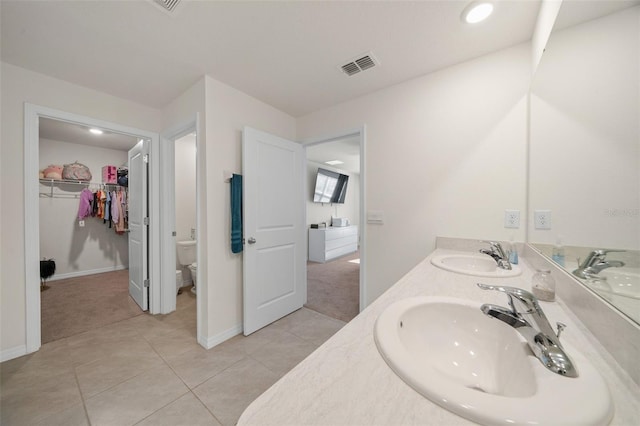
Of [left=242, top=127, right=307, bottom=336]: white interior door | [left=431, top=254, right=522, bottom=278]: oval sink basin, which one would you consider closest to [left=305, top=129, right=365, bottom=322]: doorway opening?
[left=242, top=127, right=307, bottom=336]: white interior door

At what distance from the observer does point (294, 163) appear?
261 cm

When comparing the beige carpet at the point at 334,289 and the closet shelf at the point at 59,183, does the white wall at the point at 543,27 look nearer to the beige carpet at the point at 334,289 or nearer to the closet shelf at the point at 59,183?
the beige carpet at the point at 334,289

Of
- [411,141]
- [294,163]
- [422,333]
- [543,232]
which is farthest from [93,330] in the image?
[543,232]

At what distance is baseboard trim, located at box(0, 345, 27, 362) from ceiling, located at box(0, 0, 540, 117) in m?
2.21

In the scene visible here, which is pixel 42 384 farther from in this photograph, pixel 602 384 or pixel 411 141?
pixel 411 141

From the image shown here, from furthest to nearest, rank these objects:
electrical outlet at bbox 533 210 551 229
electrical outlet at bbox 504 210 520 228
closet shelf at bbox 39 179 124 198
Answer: closet shelf at bbox 39 179 124 198, electrical outlet at bbox 504 210 520 228, electrical outlet at bbox 533 210 551 229

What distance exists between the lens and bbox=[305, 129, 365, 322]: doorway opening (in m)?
2.83

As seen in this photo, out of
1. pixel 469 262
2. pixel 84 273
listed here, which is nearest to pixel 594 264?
pixel 469 262

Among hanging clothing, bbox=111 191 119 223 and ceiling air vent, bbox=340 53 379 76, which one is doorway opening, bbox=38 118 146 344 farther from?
ceiling air vent, bbox=340 53 379 76

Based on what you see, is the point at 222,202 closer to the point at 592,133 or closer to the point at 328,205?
the point at 592,133

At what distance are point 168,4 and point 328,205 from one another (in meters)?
5.13

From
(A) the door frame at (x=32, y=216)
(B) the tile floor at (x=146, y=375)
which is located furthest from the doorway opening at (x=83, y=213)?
(B) the tile floor at (x=146, y=375)

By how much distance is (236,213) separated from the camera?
2.04m

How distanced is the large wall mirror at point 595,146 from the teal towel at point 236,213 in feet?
6.81
